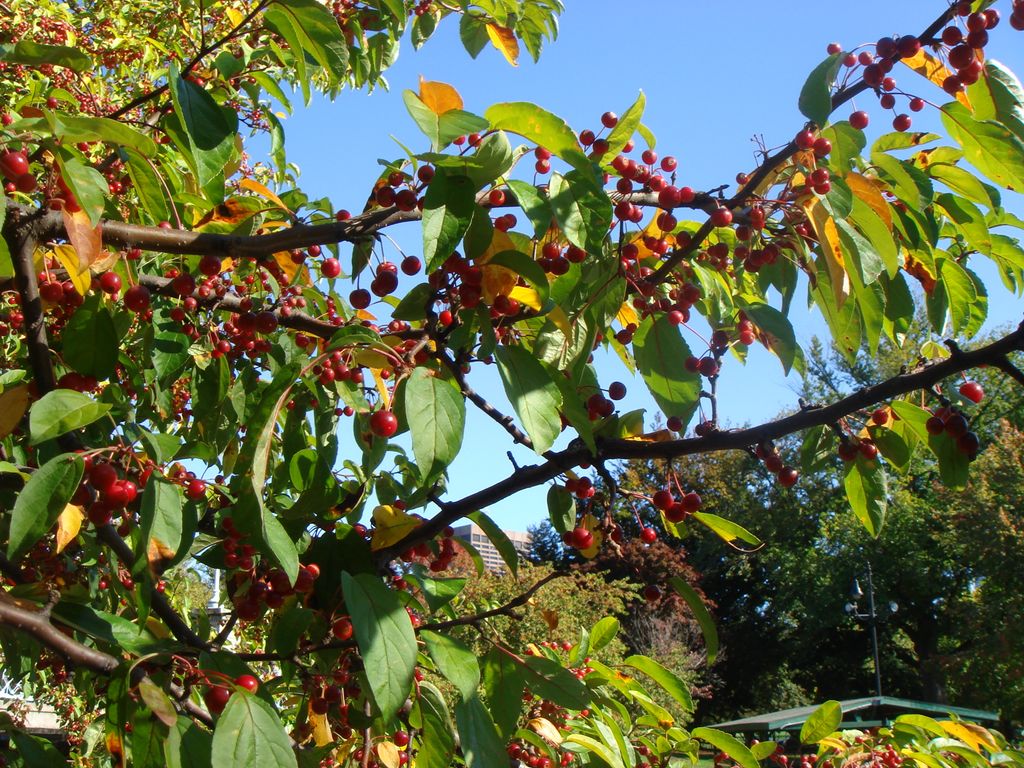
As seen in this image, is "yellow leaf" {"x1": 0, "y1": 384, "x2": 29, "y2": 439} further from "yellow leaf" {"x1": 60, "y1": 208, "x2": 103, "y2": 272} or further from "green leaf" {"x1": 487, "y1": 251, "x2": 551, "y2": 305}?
"green leaf" {"x1": 487, "y1": 251, "x2": 551, "y2": 305}

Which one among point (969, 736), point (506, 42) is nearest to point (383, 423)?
point (506, 42)

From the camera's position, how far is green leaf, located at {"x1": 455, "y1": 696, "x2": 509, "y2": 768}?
1285 millimetres

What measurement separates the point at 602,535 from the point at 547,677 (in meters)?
0.37

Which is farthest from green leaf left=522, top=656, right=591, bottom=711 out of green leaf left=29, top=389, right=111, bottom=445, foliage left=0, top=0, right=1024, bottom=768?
green leaf left=29, top=389, right=111, bottom=445

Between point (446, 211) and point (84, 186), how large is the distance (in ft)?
1.69

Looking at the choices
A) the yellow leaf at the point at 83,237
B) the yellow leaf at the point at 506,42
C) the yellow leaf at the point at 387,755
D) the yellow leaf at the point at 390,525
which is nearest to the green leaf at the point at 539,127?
the yellow leaf at the point at 83,237

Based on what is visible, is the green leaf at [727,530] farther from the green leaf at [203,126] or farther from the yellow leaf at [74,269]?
the yellow leaf at [74,269]

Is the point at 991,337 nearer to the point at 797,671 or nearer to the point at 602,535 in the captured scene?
the point at 797,671

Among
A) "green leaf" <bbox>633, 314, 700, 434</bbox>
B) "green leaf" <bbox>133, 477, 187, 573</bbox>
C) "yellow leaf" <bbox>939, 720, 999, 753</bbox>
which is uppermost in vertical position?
"green leaf" <bbox>633, 314, 700, 434</bbox>

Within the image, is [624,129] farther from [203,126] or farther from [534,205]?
[203,126]

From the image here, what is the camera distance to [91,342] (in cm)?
146

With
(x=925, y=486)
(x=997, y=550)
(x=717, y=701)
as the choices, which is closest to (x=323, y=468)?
(x=997, y=550)

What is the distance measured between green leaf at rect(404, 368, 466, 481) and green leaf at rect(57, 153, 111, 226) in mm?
512

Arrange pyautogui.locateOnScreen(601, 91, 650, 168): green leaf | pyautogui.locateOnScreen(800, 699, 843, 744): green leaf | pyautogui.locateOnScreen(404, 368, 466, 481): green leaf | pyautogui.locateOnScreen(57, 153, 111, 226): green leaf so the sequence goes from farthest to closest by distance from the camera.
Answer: pyautogui.locateOnScreen(800, 699, 843, 744): green leaf, pyautogui.locateOnScreen(601, 91, 650, 168): green leaf, pyautogui.locateOnScreen(57, 153, 111, 226): green leaf, pyautogui.locateOnScreen(404, 368, 466, 481): green leaf
